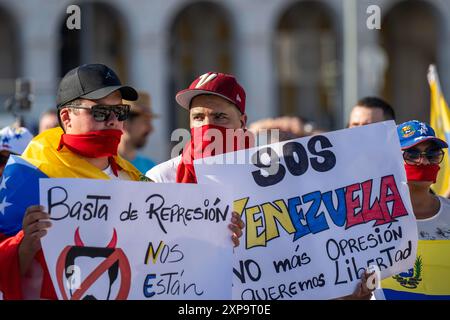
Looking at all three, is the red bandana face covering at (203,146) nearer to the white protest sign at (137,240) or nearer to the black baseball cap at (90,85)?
the white protest sign at (137,240)

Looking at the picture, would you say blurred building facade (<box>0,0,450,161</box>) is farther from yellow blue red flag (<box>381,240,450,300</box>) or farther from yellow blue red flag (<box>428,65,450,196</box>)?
yellow blue red flag (<box>381,240,450,300</box>)

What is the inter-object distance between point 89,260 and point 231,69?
76.0ft

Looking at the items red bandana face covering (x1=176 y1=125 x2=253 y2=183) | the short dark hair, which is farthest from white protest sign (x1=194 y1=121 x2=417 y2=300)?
the short dark hair

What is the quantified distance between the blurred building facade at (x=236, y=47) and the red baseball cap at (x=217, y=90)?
51.6 ft

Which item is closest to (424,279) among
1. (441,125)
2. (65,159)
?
(65,159)

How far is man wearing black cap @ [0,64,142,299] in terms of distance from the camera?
392cm

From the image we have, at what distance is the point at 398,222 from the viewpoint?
452cm

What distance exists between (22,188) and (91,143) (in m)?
0.35

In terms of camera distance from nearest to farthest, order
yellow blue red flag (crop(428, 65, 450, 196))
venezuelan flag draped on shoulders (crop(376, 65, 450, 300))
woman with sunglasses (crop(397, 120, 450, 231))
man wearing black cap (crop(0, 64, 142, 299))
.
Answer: man wearing black cap (crop(0, 64, 142, 299)) < venezuelan flag draped on shoulders (crop(376, 65, 450, 300)) < woman with sunglasses (crop(397, 120, 450, 231)) < yellow blue red flag (crop(428, 65, 450, 196))

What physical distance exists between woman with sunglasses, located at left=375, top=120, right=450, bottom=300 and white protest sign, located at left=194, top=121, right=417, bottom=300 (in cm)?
21

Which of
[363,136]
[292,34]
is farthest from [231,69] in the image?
[363,136]
